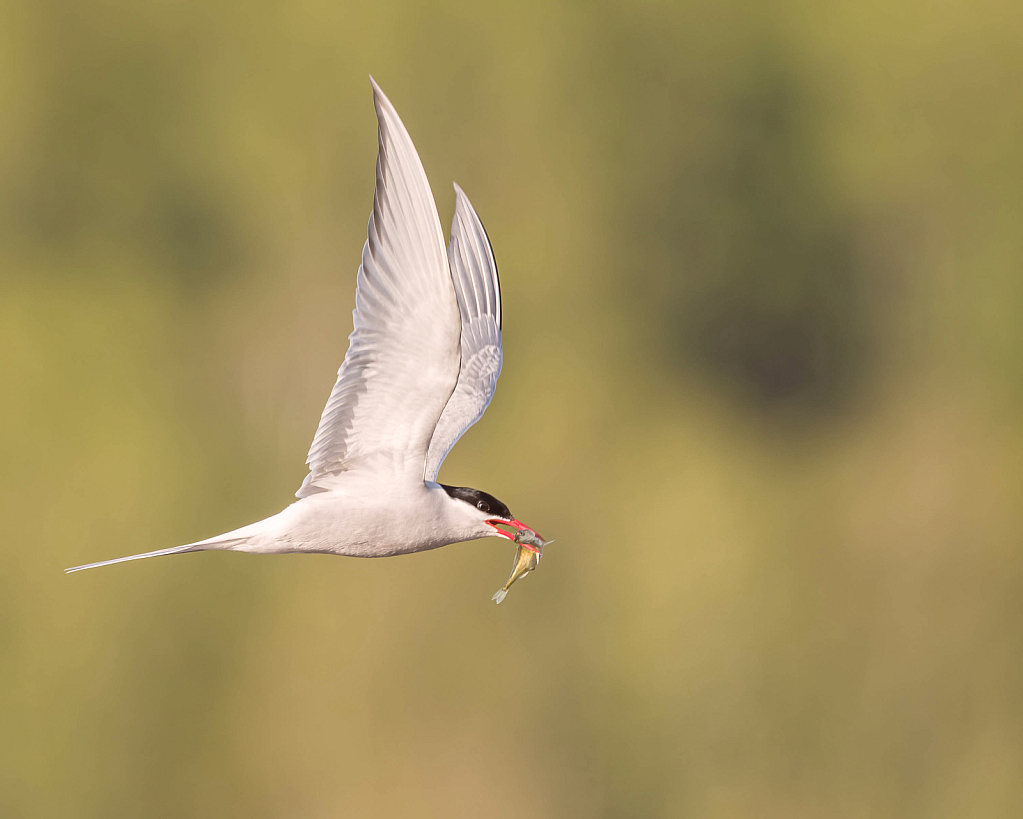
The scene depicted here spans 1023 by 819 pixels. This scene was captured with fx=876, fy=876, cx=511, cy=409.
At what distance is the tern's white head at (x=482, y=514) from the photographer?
48.3 inches

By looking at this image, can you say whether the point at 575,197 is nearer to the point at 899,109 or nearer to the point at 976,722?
the point at 899,109

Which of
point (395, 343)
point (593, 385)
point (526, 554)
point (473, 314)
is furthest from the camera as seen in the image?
point (593, 385)

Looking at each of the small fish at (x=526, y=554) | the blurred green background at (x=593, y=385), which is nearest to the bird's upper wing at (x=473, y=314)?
the small fish at (x=526, y=554)

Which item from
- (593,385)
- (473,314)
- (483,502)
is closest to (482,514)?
(483,502)

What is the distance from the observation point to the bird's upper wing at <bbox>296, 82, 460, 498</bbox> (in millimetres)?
1035

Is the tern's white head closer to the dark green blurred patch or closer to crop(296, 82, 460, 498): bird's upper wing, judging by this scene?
crop(296, 82, 460, 498): bird's upper wing

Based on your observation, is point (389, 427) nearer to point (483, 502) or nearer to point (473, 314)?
point (483, 502)

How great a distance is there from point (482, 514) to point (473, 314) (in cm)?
54

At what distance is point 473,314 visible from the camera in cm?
166

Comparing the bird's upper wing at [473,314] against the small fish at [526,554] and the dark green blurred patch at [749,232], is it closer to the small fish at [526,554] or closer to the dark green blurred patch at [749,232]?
the small fish at [526,554]

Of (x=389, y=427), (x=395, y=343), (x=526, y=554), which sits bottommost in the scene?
(x=526, y=554)

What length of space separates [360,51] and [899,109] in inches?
133

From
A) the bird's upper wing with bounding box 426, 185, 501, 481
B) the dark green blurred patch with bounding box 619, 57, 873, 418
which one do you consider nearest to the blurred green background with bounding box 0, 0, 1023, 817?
the dark green blurred patch with bounding box 619, 57, 873, 418

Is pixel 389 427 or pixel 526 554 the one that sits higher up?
pixel 389 427
